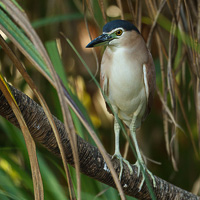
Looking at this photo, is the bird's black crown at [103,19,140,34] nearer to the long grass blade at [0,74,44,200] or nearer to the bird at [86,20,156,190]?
the bird at [86,20,156,190]

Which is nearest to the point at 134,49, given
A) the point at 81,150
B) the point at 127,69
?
the point at 127,69

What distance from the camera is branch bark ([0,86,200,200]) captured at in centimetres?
77

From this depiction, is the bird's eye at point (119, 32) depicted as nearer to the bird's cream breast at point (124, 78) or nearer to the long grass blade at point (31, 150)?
the bird's cream breast at point (124, 78)

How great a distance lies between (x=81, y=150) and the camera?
889 millimetres

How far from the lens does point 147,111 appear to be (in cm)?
149

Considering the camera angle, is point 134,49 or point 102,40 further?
point 134,49

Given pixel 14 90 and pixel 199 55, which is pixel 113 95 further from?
pixel 14 90

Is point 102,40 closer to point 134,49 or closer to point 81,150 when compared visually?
point 134,49

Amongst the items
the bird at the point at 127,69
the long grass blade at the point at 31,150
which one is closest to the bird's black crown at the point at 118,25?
the bird at the point at 127,69

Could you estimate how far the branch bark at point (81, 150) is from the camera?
77cm

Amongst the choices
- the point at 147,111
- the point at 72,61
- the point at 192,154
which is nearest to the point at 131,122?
the point at 147,111

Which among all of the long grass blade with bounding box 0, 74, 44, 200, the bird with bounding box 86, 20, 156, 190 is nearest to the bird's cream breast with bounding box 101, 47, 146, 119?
the bird with bounding box 86, 20, 156, 190

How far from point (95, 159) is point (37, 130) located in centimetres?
20

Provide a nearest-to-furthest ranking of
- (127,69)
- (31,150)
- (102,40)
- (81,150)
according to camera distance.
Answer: (31,150)
(81,150)
(102,40)
(127,69)
